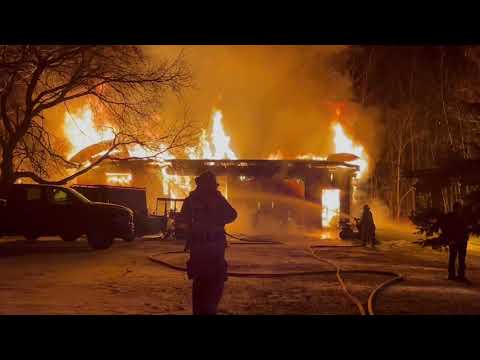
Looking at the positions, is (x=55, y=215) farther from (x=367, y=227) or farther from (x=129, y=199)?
(x=367, y=227)

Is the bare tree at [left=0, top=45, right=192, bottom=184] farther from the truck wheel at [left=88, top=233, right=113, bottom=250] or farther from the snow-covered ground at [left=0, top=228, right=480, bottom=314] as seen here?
the snow-covered ground at [left=0, top=228, right=480, bottom=314]

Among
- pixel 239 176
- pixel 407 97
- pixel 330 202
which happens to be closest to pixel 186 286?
pixel 239 176

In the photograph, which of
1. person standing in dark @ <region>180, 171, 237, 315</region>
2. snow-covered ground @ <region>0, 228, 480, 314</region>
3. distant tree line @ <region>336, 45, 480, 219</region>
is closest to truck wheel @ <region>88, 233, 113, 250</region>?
snow-covered ground @ <region>0, 228, 480, 314</region>

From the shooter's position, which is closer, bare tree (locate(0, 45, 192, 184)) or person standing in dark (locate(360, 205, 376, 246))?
bare tree (locate(0, 45, 192, 184))

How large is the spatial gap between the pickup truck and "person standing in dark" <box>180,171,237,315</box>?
10461mm

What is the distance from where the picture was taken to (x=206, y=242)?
546 cm

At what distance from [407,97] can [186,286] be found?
3557 centimetres

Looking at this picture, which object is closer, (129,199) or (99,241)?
(99,241)

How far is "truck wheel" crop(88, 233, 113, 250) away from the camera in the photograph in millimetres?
15539

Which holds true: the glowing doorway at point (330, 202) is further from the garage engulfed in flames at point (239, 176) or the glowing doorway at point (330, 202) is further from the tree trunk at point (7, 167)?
the tree trunk at point (7, 167)

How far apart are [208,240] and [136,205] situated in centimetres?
1480

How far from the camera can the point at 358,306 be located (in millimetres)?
7602
